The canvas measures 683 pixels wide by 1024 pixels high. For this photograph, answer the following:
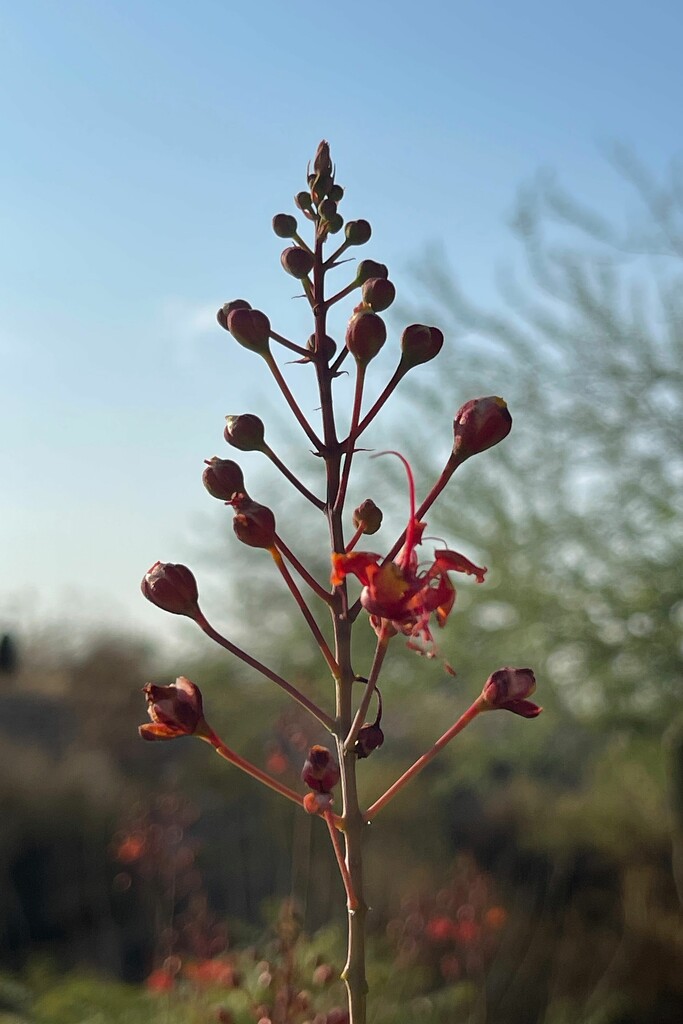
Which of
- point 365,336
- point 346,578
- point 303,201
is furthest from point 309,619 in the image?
point 303,201

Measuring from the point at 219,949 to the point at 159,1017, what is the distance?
0.36 metres

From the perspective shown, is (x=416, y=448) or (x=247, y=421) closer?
(x=247, y=421)

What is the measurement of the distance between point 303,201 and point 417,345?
253mm

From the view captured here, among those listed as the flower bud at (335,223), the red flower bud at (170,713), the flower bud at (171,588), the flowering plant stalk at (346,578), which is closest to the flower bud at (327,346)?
the flowering plant stalk at (346,578)

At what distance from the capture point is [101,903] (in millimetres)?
5965

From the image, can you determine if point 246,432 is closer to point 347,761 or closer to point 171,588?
point 171,588

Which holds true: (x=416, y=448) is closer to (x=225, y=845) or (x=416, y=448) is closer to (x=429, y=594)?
(x=225, y=845)

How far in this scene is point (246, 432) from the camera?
39.0 inches

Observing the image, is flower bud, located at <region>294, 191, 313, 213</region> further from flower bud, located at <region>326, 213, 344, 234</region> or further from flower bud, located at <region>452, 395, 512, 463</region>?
flower bud, located at <region>452, 395, 512, 463</region>

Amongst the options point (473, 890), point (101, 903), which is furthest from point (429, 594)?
point (101, 903)

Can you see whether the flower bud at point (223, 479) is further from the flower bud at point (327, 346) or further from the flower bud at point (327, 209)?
the flower bud at point (327, 209)

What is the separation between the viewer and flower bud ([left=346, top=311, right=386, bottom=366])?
0.98 m

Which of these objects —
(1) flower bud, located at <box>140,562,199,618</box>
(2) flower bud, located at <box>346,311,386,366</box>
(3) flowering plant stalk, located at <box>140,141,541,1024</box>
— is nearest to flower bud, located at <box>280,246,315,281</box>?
(3) flowering plant stalk, located at <box>140,141,541,1024</box>

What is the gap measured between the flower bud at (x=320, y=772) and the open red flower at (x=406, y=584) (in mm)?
135
